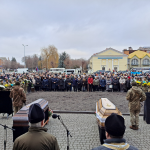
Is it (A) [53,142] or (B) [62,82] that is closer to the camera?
(A) [53,142]

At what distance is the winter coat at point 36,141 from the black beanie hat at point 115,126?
0.92 metres

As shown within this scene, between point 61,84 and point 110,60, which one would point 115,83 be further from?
point 110,60

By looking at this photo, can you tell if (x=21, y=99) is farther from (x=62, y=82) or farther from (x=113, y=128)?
(x=62, y=82)

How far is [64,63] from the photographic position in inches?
2520

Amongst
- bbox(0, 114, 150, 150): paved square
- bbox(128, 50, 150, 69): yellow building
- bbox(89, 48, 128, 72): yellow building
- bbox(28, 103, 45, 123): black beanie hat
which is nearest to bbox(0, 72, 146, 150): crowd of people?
bbox(28, 103, 45, 123): black beanie hat

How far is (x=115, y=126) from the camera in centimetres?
221

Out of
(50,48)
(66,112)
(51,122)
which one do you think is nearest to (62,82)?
(66,112)

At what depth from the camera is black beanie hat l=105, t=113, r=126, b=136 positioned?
2.18 m

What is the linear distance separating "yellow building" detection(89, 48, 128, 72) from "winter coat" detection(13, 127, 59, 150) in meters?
61.6

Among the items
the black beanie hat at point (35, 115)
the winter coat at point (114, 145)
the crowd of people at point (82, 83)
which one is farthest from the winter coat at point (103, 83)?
the winter coat at point (114, 145)

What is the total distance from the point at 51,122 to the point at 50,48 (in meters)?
54.0

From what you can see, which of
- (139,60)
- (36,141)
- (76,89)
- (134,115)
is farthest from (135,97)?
(139,60)

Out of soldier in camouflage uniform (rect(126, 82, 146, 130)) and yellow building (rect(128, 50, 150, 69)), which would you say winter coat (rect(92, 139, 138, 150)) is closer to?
soldier in camouflage uniform (rect(126, 82, 146, 130))

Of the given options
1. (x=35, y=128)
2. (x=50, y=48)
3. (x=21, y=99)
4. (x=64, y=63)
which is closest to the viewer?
(x=35, y=128)
